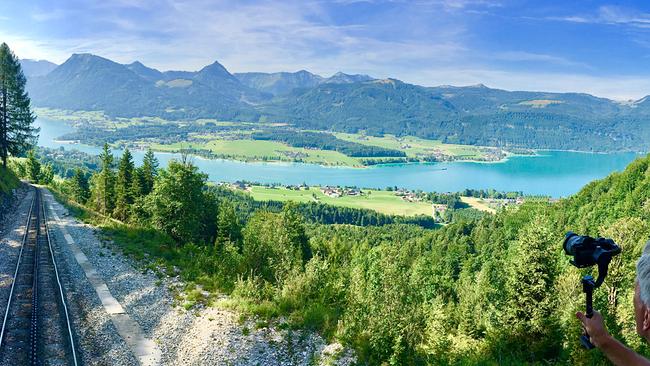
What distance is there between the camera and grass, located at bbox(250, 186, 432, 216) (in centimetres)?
14381

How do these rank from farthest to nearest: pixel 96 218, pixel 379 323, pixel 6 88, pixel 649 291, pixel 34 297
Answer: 1. pixel 6 88
2. pixel 96 218
3. pixel 34 297
4. pixel 379 323
5. pixel 649 291

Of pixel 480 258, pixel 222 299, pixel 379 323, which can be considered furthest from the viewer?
pixel 480 258

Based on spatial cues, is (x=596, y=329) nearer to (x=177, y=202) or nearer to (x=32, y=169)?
(x=177, y=202)

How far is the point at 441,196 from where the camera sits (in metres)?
169

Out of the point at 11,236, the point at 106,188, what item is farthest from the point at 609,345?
the point at 106,188

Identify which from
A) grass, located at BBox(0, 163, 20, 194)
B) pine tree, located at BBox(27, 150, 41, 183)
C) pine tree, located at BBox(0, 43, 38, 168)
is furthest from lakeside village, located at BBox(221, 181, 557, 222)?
grass, located at BBox(0, 163, 20, 194)

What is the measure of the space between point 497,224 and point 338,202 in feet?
217

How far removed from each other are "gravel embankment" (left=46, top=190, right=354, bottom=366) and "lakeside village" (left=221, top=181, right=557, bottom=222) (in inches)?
5144

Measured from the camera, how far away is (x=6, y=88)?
40.7m

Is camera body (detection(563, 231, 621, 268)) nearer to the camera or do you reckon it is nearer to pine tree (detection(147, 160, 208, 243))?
the camera

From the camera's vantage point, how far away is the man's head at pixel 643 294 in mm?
2240

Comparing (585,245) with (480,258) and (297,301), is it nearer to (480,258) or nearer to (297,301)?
(297,301)

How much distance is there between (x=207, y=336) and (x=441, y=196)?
538 feet

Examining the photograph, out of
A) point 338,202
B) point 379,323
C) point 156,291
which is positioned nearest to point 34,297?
point 156,291
